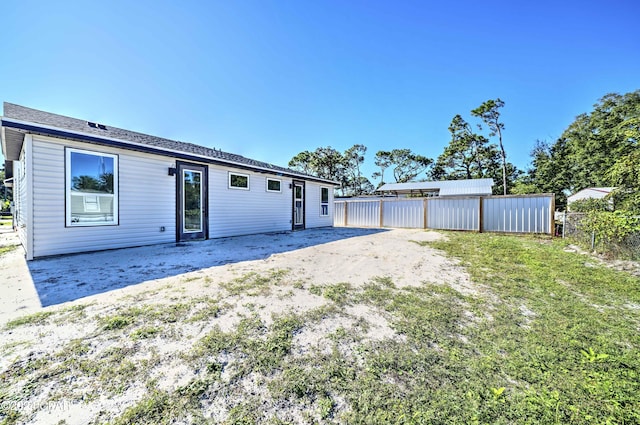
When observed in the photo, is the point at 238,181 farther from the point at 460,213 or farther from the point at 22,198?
the point at 460,213

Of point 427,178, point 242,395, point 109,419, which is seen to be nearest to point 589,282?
point 242,395

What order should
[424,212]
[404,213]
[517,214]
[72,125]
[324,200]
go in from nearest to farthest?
[72,125] < [517,214] < [424,212] < [404,213] < [324,200]

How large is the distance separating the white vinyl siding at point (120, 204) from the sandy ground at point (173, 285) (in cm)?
38

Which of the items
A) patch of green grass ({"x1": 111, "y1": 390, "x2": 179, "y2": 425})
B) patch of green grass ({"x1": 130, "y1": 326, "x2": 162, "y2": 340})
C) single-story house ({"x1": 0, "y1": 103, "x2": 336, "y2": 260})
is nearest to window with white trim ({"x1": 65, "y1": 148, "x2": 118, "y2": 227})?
single-story house ({"x1": 0, "y1": 103, "x2": 336, "y2": 260})

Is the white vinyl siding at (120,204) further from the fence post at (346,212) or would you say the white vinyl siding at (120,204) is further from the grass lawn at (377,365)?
the fence post at (346,212)

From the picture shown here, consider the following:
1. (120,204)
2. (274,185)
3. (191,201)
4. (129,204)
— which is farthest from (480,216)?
(120,204)

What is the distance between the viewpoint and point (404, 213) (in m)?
12.7

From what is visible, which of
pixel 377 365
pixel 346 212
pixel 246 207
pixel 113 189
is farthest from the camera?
pixel 346 212

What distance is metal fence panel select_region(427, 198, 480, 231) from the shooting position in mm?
10750

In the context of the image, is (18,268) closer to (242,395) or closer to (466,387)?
(242,395)

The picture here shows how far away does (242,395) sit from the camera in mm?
1626

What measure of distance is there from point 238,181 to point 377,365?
321 inches

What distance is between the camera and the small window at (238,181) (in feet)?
28.7

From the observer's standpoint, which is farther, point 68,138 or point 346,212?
point 346,212
